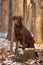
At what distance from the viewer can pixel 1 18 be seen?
16125 millimetres

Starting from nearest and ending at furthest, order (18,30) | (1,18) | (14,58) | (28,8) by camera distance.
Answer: (14,58)
(18,30)
(28,8)
(1,18)

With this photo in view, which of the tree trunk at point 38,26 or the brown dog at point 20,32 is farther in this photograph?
the tree trunk at point 38,26

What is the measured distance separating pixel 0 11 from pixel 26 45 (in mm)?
11740

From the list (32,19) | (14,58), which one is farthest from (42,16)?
(14,58)

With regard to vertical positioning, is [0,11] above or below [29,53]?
above

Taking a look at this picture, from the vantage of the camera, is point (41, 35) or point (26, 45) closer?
point (26, 45)

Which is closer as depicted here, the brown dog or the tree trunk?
the brown dog

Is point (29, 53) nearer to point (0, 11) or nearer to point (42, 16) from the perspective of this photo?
point (42, 16)

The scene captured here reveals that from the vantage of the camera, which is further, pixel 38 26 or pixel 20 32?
pixel 38 26

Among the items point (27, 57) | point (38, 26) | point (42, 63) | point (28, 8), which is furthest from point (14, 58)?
point (28, 8)

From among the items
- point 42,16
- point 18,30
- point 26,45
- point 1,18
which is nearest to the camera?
point 18,30

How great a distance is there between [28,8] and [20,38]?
7.71m

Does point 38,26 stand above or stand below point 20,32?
below

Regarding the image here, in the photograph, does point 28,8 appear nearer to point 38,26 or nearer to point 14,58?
point 38,26
